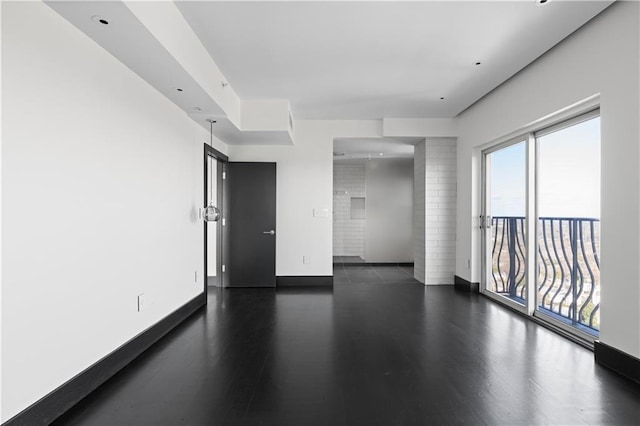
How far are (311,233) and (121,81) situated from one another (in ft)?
11.3

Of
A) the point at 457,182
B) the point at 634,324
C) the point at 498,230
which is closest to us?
the point at 634,324

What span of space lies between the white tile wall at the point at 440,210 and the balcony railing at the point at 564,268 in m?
1.17

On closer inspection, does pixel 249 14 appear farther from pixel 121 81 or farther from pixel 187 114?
pixel 187 114

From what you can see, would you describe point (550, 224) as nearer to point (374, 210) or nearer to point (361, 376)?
point (361, 376)

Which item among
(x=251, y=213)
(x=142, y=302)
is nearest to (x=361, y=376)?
(x=142, y=302)

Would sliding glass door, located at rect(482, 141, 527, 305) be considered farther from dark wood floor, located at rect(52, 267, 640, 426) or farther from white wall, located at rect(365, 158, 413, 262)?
white wall, located at rect(365, 158, 413, 262)

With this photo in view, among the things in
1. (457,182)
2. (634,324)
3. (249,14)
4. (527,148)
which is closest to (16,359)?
(249,14)

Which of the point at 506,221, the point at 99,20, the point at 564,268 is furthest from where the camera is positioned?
the point at 506,221

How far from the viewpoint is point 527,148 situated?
362cm

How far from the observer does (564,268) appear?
3.22 m

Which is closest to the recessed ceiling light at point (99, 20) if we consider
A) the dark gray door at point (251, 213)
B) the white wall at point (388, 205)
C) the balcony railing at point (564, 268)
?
the dark gray door at point (251, 213)

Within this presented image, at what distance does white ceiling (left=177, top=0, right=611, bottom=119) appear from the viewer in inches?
92.4

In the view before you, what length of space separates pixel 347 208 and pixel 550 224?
5.30 metres

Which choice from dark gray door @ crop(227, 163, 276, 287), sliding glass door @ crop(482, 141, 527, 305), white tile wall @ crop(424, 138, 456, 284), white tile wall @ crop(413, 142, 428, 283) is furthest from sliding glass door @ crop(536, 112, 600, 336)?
dark gray door @ crop(227, 163, 276, 287)
